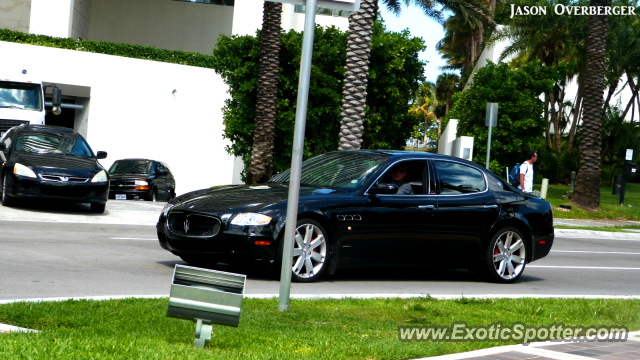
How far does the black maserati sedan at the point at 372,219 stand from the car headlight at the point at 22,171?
613 centimetres

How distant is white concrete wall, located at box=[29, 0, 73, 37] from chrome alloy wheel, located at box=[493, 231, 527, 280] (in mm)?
25239

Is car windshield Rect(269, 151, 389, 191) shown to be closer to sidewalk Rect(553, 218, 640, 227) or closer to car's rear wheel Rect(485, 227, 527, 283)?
car's rear wheel Rect(485, 227, 527, 283)

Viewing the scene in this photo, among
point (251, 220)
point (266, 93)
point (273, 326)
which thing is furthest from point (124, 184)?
point (273, 326)

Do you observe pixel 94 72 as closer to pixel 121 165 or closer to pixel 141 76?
pixel 141 76

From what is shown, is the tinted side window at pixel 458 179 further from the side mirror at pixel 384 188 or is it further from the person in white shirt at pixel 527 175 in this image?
the person in white shirt at pixel 527 175

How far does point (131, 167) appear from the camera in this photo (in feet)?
75.8

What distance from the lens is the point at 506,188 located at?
34.9 feet

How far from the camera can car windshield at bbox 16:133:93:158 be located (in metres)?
15.7

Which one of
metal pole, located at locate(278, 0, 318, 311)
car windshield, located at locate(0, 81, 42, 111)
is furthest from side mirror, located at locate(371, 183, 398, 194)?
car windshield, located at locate(0, 81, 42, 111)

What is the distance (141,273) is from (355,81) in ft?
35.2

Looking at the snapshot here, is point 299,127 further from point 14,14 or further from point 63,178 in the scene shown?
point 14,14

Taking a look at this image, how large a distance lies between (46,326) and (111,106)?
25035 mm

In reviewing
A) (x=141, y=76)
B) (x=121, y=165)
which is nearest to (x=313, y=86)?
(x=121, y=165)

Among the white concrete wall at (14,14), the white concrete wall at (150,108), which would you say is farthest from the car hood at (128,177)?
the white concrete wall at (14,14)
